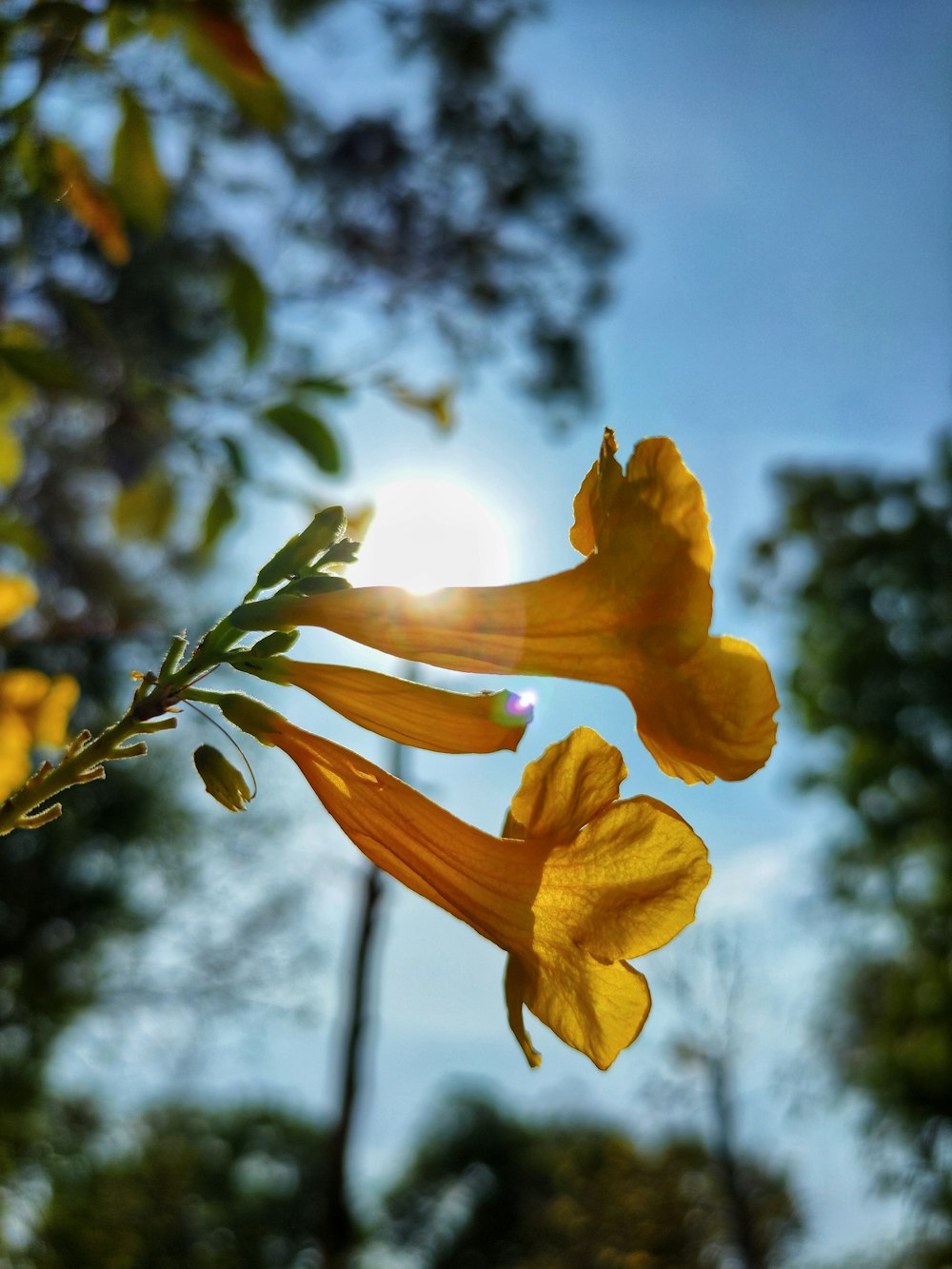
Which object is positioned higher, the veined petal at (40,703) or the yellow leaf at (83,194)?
the yellow leaf at (83,194)

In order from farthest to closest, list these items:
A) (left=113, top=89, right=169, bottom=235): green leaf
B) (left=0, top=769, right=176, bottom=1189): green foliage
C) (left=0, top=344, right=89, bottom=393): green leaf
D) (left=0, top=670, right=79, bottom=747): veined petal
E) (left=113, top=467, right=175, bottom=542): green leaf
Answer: (left=0, top=769, right=176, bottom=1189): green foliage → (left=113, top=467, right=175, bottom=542): green leaf → (left=113, top=89, right=169, bottom=235): green leaf → (left=0, top=344, right=89, bottom=393): green leaf → (left=0, top=670, right=79, bottom=747): veined petal

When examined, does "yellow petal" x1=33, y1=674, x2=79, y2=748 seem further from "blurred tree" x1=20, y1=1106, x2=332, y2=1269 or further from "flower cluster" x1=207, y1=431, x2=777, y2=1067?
"blurred tree" x1=20, y1=1106, x2=332, y2=1269

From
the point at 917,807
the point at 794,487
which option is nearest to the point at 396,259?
the point at 794,487

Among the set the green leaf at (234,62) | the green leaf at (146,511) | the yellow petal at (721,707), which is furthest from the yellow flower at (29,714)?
the green leaf at (146,511)

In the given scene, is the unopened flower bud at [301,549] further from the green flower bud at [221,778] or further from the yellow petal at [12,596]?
the yellow petal at [12,596]

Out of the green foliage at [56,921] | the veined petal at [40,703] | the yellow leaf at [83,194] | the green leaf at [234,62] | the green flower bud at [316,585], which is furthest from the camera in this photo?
the green foliage at [56,921]

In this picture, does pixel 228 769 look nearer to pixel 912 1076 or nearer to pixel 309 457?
pixel 309 457

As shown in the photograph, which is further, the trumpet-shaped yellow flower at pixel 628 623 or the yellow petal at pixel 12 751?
the yellow petal at pixel 12 751

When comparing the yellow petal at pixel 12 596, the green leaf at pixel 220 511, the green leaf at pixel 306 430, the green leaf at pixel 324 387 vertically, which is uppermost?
the green leaf at pixel 324 387

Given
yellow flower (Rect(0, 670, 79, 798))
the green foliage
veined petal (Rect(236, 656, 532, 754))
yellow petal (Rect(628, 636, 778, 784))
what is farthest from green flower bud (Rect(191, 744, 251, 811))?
the green foliage
